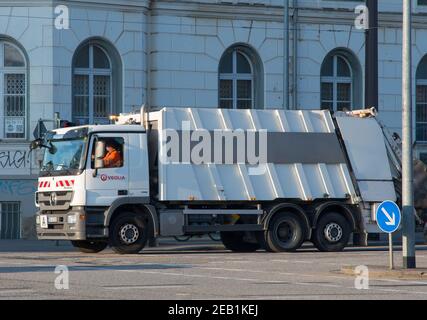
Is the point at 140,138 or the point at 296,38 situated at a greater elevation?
the point at 296,38

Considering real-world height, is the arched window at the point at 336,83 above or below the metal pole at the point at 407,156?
above

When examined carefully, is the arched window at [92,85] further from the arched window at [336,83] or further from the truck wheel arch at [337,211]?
the truck wheel arch at [337,211]

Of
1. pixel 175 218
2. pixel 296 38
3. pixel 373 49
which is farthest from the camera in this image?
pixel 296 38

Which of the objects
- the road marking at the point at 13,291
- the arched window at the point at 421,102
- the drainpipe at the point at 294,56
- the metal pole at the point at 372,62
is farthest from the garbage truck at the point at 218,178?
the arched window at the point at 421,102

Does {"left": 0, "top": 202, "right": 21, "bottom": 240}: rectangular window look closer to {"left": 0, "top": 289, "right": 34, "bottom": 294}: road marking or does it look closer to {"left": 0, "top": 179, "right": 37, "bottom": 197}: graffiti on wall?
{"left": 0, "top": 179, "right": 37, "bottom": 197}: graffiti on wall

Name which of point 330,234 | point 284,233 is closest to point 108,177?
point 284,233

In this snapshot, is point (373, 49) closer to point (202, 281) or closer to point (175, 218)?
point (175, 218)

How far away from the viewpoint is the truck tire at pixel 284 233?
31.1 metres

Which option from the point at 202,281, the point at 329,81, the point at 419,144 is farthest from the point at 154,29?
the point at 202,281

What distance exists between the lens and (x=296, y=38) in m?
41.8

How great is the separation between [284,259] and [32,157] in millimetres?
12263

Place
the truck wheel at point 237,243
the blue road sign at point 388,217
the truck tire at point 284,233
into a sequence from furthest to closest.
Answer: the truck wheel at point 237,243 → the truck tire at point 284,233 → the blue road sign at point 388,217

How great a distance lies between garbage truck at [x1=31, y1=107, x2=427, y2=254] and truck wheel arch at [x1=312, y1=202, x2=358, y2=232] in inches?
1.1

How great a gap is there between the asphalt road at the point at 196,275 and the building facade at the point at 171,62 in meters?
6.49
